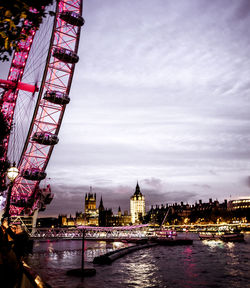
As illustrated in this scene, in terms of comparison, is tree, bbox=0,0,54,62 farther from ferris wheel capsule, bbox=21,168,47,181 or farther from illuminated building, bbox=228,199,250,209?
illuminated building, bbox=228,199,250,209

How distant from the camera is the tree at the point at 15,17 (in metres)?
5.84

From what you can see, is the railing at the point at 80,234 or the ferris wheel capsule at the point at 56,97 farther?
the railing at the point at 80,234

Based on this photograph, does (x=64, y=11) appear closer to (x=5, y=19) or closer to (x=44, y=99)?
(x=44, y=99)

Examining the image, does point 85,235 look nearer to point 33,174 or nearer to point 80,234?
point 80,234

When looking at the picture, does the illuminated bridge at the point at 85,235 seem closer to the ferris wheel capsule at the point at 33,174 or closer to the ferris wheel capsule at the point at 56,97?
the ferris wheel capsule at the point at 33,174

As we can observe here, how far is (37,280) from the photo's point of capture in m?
5.41

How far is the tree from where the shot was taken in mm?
5836

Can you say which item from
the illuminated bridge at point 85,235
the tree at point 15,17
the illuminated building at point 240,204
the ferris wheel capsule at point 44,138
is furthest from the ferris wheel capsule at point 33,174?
the illuminated building at point 240,204

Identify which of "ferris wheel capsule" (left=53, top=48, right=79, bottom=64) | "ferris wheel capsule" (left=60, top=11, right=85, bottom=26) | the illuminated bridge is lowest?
the illuminated bridge

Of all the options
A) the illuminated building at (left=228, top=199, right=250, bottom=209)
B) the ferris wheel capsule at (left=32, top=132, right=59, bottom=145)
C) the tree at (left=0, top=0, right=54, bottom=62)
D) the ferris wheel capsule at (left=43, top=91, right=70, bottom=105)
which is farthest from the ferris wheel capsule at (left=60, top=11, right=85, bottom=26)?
the illuminated building at (left=228, top=199, right=250, bottom=209)

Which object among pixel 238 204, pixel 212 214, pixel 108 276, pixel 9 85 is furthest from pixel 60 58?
pixel 238 204

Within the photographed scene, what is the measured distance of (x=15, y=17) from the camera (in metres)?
6.13

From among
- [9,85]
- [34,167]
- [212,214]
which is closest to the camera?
[9,85]

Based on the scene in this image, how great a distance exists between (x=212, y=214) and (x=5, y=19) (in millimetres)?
165540
